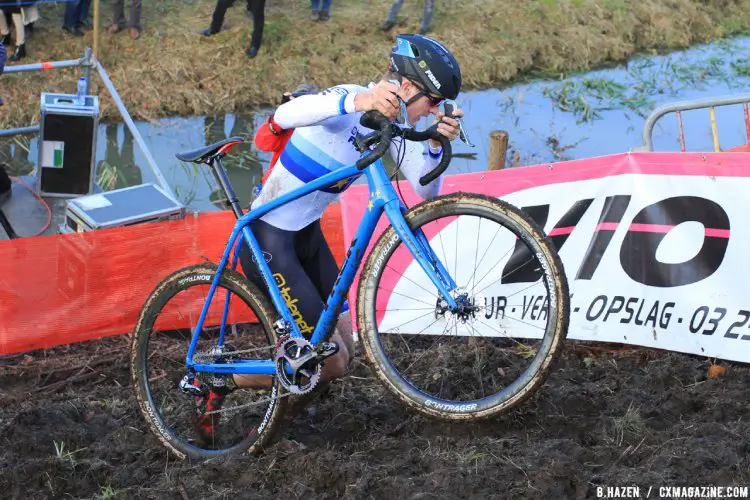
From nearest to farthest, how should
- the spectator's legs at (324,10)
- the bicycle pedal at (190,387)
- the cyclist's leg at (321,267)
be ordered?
the cyclist's leg at (321,267) < the bicycle pedal at (190,387) < the spectator's legs at (324,10)

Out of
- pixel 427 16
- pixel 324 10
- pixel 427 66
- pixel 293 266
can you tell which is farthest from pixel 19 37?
pixel 427 66

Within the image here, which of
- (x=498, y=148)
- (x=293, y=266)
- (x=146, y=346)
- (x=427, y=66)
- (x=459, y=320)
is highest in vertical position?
(x=427, y=66)

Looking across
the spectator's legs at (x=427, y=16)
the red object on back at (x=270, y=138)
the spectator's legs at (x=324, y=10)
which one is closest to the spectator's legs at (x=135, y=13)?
the spectator's legs at (x=324, y=10)

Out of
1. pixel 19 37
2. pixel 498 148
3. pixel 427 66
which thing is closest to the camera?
pixel 427 66

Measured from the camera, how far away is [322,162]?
487 cm

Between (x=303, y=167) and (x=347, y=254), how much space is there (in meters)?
0.51

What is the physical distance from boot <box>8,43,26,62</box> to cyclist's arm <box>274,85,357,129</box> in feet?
33.9

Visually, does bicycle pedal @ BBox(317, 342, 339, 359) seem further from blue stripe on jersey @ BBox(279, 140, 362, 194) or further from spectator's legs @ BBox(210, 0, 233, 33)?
spectator's legs @ BBox(210, 0, 233, 33)

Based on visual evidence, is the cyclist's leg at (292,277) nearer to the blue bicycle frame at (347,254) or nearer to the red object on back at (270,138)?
the blue bicycle frame at (347,254)

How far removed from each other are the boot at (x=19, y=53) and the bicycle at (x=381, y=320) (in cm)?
785

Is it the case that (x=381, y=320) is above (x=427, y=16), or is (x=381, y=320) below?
below

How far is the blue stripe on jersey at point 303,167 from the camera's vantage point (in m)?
4.88

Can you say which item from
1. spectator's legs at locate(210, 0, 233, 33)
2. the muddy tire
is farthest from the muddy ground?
spectator's legs at locate(210, 0, 233, 33)

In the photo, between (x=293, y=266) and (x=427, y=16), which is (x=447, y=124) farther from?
(x=427, y=16)
